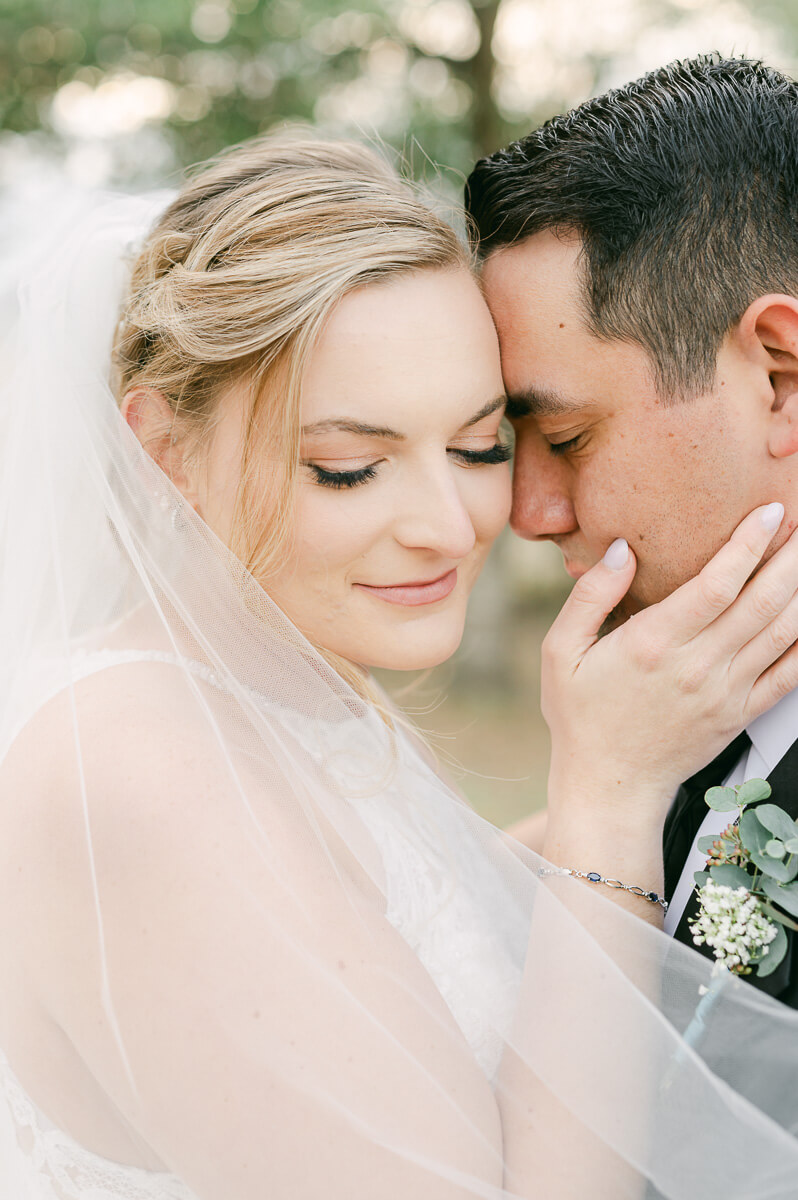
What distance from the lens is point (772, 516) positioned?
2217 mm

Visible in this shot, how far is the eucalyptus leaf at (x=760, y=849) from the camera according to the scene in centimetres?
173

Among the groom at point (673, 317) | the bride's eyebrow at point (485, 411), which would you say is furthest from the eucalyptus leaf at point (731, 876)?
the bride's eyebrow at point (485, 411)

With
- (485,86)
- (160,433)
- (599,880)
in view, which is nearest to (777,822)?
(599,880)

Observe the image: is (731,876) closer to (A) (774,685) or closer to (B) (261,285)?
(A) (774,685)

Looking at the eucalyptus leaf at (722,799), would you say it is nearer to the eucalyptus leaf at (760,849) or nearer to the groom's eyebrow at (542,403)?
the eucalyptus leaf at (760,849)

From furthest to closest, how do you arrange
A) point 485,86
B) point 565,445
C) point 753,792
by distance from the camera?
point 485,86 → point 565,445 → point 753,792

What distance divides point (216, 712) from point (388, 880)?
549 mm

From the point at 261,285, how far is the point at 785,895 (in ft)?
4.92

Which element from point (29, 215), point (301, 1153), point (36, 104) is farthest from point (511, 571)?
point (301, 1153)

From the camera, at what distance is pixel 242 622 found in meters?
2.06

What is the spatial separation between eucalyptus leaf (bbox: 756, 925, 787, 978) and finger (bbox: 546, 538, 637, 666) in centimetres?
70

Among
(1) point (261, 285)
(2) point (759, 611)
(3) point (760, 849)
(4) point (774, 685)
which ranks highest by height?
(1) point (261, 285)

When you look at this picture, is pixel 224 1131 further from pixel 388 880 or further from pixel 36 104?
pixel 36 104

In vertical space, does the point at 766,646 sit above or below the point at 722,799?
above
